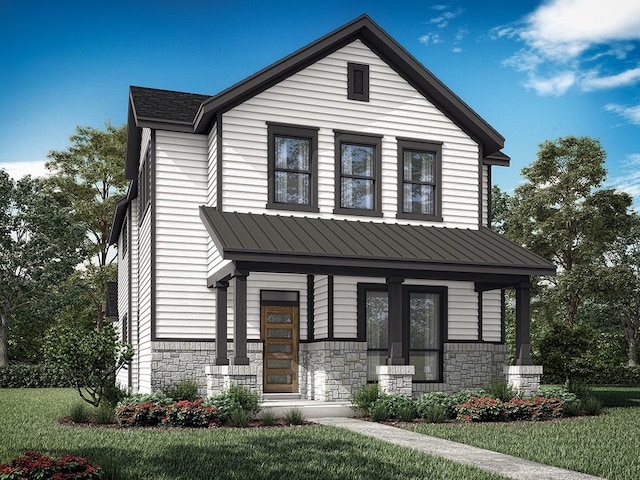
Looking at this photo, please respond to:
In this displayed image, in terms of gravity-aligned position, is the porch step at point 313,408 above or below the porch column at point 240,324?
below

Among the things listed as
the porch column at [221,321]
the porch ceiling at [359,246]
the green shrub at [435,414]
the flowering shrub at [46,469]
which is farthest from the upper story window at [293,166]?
the flowering shrub at [46,469]

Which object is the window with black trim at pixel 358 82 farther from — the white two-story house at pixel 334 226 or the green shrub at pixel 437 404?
the green shrub at pixel 437 404

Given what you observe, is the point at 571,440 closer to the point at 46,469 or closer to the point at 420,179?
the point at 46,469

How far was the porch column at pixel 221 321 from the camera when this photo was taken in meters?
17.8

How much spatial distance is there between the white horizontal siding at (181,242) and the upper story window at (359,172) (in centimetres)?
339

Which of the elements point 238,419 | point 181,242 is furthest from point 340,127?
point 238,419

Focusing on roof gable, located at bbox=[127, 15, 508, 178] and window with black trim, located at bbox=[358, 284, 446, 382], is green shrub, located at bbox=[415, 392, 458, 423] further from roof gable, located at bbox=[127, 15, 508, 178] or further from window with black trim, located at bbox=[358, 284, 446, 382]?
roof gable, located at bbox=[127, 15, 508, 178]

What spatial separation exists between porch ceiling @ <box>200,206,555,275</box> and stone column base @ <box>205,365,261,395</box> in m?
2.21

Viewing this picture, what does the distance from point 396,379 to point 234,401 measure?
147 inches

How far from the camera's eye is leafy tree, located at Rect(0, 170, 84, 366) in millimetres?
37875

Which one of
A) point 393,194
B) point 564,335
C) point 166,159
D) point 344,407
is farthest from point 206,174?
point 564,335

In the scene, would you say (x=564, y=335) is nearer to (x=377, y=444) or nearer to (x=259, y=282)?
(x=259, y=282)

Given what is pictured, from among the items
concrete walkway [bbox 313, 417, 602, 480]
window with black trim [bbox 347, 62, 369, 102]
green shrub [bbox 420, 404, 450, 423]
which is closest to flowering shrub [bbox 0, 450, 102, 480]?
concrete walkway [bbox 313, 417, 602, 480]

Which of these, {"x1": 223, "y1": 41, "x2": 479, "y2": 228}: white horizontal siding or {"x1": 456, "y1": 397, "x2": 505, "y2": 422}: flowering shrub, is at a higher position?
{"x1": 223, "y1": 41, "x2": 479, "y2": 228}: white horizontal siding
